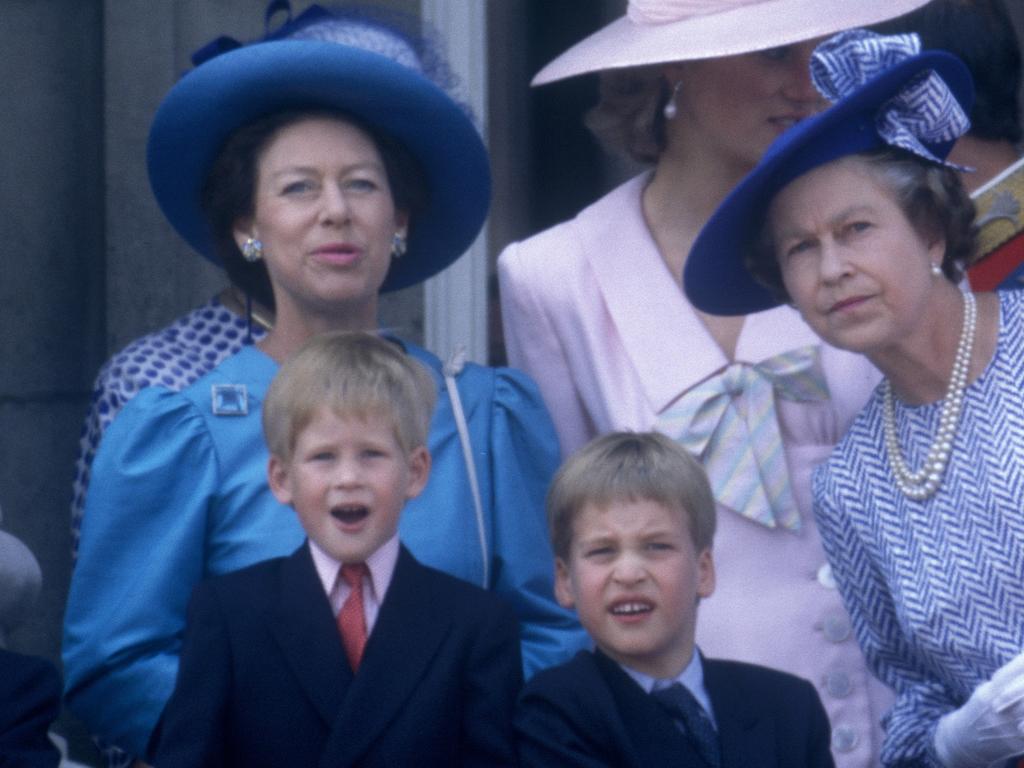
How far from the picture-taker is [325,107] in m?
3.62

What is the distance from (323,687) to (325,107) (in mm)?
1046

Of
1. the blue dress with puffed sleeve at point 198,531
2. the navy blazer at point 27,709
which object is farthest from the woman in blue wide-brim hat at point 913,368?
the navy blazer at point 27,709

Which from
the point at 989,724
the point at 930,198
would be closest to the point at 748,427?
the point at 930,198

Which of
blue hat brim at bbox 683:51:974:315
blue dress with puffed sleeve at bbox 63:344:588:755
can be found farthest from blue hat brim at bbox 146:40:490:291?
blue hat brim at bbox 683:51:974:315

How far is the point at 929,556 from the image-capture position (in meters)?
3.19

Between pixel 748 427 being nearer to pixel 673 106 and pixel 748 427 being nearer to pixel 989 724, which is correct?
pixel 673 106

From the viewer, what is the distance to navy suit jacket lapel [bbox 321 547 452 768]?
3.04 metres

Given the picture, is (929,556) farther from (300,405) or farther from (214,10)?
(214,10)

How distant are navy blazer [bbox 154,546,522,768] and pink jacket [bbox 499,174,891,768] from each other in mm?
659

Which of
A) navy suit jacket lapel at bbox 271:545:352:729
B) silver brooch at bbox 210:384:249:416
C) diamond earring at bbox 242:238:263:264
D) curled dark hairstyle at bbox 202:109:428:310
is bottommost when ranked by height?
navy suit jacket lapel at bbox 271:545:352:729

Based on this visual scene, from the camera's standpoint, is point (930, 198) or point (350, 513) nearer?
point (350, 513)

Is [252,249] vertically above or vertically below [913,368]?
above

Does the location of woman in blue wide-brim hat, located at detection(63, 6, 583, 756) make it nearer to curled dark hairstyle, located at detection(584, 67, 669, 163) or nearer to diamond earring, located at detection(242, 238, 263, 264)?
diamond earring, located at detection(242, 238, 263, 264)

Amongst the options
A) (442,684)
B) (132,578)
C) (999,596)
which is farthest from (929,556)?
(132,578)
